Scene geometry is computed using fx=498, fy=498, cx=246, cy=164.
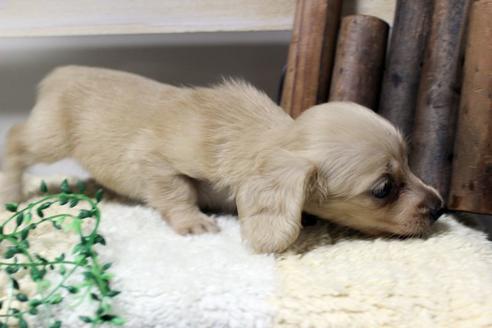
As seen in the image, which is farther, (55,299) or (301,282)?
(301,282)

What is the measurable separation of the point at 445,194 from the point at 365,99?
583 millimetres

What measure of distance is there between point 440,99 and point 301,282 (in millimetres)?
1115

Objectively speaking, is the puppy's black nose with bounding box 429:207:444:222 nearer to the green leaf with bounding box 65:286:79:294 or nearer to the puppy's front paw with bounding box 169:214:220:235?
the puppy's front paw with bounding box 169:214:220:235

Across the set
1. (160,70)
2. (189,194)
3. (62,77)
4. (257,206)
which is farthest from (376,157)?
(160,70)

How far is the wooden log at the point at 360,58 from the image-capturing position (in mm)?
2402

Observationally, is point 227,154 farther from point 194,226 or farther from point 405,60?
point 405,60

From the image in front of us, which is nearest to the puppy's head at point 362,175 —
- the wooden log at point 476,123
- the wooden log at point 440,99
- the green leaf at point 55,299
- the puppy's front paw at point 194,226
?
the wooden log at point 476,123

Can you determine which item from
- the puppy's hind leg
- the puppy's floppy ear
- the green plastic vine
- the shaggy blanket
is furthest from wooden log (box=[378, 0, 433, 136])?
the puppy's hind leg

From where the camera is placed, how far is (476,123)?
6.43 ft

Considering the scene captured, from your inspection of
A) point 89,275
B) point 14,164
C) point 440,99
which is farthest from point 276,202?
point 14,164

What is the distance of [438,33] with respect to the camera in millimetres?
2227

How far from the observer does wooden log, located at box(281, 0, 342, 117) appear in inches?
95.5

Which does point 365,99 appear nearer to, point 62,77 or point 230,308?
point 230,308

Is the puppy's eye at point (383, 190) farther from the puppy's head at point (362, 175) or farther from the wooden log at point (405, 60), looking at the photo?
the wooden log at point (405, 60)
